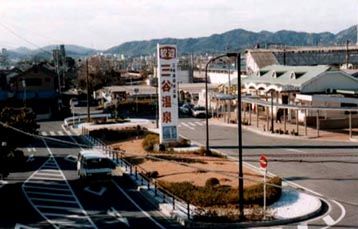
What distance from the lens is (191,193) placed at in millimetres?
21875

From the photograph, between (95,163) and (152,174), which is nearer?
(95,163)

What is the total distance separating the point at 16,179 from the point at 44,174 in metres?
1.73

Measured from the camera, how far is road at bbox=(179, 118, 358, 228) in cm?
2036

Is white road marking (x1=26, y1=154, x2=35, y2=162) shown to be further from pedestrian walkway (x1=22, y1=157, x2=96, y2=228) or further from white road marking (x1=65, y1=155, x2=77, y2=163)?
pedestrian walkway (x1=22, y1=157, x2=96, y2=228)

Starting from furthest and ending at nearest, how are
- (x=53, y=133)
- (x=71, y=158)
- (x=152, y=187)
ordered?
(x=53, y=133) < (x=71, y=158) < (x=152, y=187)

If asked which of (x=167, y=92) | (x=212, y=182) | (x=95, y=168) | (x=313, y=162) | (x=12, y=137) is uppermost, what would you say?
(x=167, y=92)

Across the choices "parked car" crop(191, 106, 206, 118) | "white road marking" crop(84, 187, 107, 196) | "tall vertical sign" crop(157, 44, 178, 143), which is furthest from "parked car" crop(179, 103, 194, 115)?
"white road marking" crop(84, 187, 107, 196)

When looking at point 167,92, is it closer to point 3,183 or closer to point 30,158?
point 30,158

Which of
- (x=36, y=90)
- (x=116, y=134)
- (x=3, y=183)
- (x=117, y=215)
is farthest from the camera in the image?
(x=36, y=90)

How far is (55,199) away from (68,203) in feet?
3.61

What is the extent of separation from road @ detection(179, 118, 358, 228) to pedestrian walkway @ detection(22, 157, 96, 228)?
8.21 meters

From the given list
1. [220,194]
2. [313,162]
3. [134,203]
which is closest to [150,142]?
[313,162]

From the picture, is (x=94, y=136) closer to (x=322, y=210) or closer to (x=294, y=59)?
(x=322, y=210)

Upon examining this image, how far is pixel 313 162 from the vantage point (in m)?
29.8
